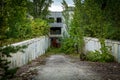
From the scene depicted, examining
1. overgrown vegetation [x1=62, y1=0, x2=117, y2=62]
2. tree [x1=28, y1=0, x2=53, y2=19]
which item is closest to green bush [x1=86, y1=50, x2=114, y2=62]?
overgrown vegetation [x1=62, y1=0, x2=117, y2=62]

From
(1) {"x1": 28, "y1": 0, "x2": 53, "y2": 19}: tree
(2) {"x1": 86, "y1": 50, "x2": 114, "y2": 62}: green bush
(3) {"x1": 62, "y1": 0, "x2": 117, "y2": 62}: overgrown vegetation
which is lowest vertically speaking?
(2) {"x1": 86, "y1": 50, "x2": 114, "y2": 62}: green bush

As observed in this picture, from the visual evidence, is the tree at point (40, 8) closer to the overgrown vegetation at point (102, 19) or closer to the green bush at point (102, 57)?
the overgrown vegetation at point (102, 19)

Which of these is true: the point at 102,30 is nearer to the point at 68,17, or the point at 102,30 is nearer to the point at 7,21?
the point at 7,21

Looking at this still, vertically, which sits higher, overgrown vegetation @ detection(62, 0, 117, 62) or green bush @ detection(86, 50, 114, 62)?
overgrown vegetation @ detection(62, 0, 117, 62)

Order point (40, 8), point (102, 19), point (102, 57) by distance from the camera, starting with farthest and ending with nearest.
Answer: point (40, 8) → point (102, 19) → point (102, 57)

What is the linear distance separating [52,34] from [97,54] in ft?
154

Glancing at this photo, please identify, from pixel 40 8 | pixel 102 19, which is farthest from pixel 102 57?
pixel 40 8

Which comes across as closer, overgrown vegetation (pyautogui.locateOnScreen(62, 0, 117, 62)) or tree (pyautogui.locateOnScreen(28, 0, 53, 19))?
overgrown vegetation (pyautogui.locateOnScreen(62, 0, 117, 62))

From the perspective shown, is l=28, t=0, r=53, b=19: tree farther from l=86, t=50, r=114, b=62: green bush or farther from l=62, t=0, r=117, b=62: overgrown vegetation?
l=86, t=50, r=114, b=62: green bush

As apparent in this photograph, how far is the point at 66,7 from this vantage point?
39250 mm

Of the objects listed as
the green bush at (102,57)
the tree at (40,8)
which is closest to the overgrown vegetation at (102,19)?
the green bush at (102,57)

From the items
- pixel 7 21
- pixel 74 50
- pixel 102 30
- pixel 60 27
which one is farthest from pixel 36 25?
pixel 60 27

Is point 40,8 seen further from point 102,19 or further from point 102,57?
point 102,57

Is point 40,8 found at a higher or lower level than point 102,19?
higher
